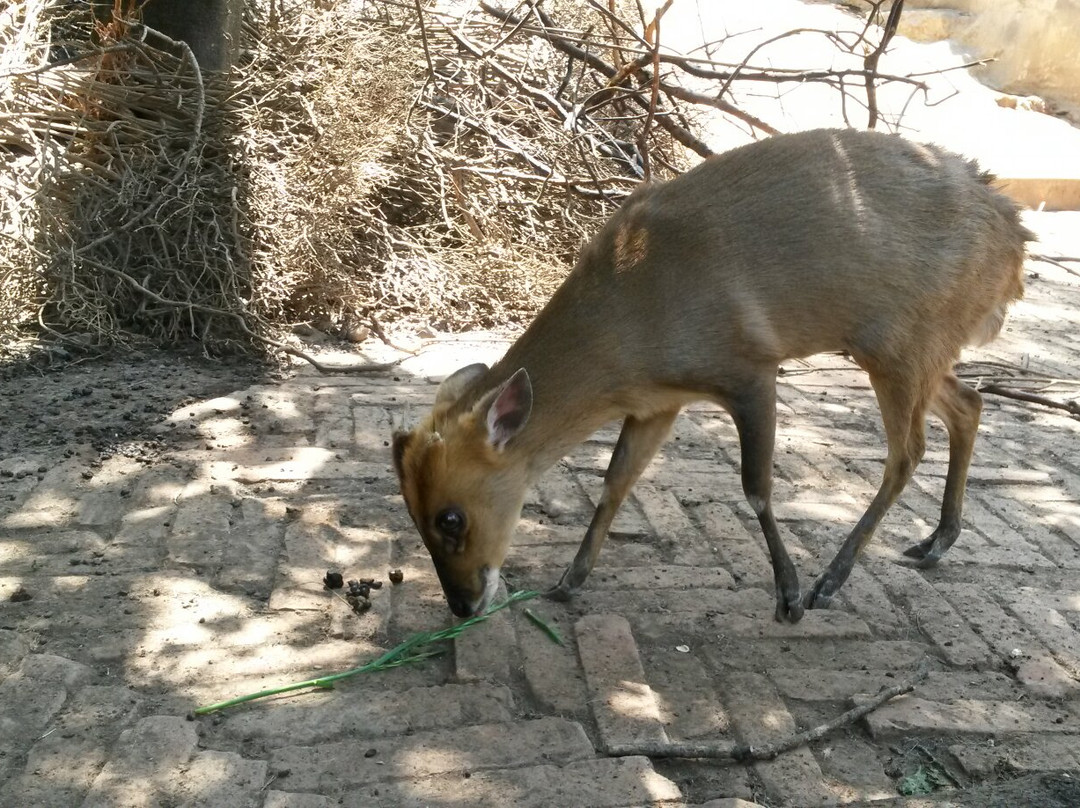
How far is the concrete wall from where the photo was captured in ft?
48.6

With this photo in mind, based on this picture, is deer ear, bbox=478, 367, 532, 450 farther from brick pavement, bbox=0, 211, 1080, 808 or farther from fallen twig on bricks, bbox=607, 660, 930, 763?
fallen twig on bricks, bbox=607, 660, 930, 763

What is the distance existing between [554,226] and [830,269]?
4.01m

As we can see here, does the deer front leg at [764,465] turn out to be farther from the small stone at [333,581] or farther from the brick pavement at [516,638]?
the small stone at [333,581]

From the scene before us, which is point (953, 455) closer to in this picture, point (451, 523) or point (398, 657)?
point (451, 523)

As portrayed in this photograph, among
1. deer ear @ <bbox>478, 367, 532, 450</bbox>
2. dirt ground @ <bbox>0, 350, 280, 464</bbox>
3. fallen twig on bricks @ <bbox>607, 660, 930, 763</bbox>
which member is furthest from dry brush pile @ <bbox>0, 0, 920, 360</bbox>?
fallen twig on bricks @ <bbox>607, 660, 930, 763</bbox>

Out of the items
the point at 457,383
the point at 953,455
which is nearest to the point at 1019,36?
the point at 953,455

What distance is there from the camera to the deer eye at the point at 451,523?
3.61m

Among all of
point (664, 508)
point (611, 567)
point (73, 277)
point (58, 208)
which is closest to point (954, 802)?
point (611, 567)

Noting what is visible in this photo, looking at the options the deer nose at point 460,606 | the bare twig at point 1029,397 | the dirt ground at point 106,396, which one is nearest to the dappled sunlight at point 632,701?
the deer nose at point 460,606

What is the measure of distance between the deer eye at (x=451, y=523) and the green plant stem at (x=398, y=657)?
0.32m

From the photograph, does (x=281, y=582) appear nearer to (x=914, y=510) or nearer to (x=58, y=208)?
(x=914, y=510)

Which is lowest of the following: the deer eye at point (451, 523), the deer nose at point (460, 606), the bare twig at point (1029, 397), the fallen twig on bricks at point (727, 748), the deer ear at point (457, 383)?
the fallen twig on bricks at point (727, 748)

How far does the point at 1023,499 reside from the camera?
5.07 meters

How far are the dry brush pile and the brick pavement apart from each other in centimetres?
128
